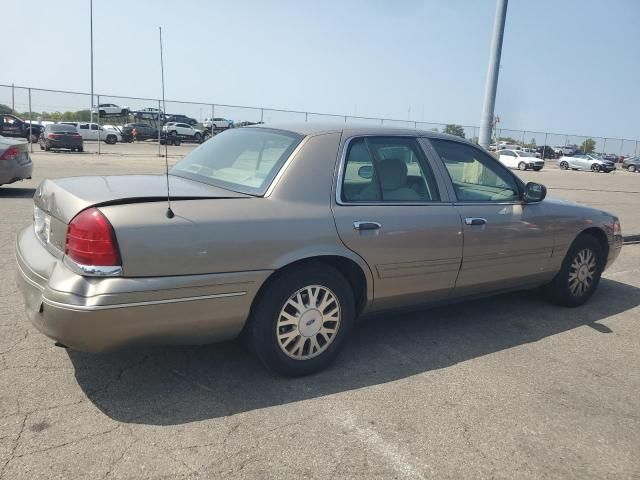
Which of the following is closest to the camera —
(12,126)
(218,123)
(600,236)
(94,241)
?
(94,241)

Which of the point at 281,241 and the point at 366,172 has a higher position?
the point at 366,172

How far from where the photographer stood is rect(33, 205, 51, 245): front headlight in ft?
10.8

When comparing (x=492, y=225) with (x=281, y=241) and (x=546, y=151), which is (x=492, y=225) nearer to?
(x=281, y=241)

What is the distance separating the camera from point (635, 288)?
20.5 ft

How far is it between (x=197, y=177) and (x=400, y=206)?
4.68 feet

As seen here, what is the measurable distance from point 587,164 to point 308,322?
4422 cm

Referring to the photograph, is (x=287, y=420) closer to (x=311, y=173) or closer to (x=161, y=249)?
(x=161, y=249)

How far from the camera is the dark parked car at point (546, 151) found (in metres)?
52.3

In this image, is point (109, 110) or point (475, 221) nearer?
point (475, 221)

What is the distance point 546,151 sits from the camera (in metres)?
53.1

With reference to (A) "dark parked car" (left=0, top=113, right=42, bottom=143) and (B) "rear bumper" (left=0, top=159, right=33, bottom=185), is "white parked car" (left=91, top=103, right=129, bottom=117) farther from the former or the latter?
(B) "rear bumper" (left=0, top=159, right=33, bottom=185)

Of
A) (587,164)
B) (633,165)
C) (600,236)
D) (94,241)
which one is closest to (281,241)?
(94,241)

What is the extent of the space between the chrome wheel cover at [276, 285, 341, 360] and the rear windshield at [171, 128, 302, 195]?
71cm

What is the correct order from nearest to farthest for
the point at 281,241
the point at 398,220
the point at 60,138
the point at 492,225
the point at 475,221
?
the point at 281,241, the point at 398,220, the point at 475,221, the point at 492,225, the point at 60,138
